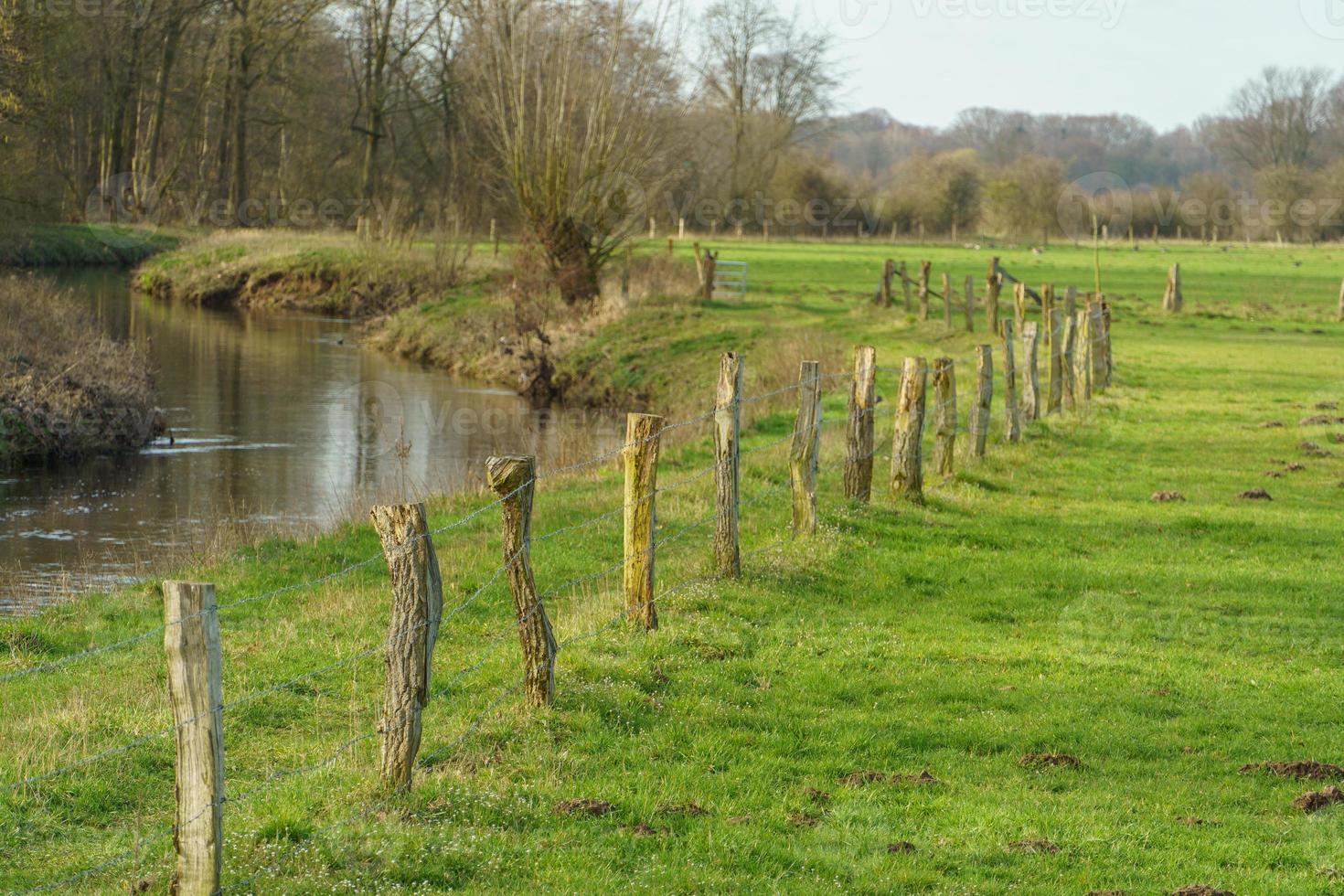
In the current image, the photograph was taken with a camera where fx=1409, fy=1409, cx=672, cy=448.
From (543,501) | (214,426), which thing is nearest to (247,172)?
(214,426)

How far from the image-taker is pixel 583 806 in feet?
22.4

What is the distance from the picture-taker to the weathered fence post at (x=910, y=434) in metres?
14.5

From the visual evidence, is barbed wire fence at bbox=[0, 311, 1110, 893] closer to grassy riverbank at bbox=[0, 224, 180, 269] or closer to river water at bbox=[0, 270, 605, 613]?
river water at bbox=[0, 270, 605, 613]

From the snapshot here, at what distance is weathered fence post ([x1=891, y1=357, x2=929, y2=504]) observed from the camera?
1453 cm

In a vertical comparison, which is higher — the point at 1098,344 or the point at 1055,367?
the point at 1098,344

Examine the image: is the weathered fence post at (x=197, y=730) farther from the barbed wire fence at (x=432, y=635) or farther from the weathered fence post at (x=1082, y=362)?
the weathered fence post at (x=1082, y=362)

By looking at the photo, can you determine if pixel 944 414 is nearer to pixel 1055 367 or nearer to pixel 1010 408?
pixel 1010 408

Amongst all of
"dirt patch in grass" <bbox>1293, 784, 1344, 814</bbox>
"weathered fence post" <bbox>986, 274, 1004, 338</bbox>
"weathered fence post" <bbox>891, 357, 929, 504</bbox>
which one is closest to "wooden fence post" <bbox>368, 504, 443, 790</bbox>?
"dirt patch in grass" <bbox>1293, 784, 1344, 814</bbox>

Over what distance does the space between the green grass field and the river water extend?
7.70ft

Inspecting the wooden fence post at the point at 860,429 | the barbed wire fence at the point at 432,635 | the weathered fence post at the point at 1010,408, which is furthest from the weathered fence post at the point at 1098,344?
the wooden fence post at the point at 860,429

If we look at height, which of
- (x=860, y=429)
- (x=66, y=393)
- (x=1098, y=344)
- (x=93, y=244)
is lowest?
(x=66, y=393)

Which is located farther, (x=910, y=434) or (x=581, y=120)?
(x=581, y=120)

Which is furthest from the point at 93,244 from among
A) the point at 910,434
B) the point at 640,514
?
the point at 640,514

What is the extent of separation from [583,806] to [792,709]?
2067mm
